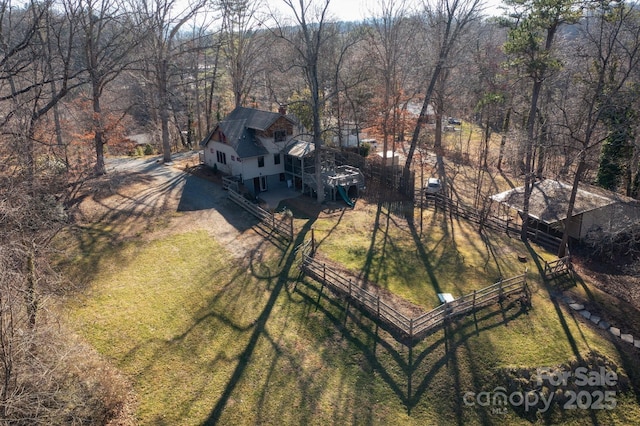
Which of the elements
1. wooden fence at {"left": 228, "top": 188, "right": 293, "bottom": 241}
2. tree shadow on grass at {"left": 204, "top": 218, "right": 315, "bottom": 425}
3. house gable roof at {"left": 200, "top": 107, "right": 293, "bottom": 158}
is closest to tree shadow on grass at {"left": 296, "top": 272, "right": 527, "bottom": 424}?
tree shadow on grass at {"left": 204, "top": 218, "right": 315, "bottom": 425}

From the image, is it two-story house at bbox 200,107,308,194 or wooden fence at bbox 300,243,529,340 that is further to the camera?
two-story house at bbox 200,107,308,194

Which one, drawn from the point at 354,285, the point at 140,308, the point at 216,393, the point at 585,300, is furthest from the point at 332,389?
the point at 585,300

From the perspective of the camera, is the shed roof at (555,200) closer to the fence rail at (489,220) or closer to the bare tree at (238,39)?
the fence rail at (489,220)

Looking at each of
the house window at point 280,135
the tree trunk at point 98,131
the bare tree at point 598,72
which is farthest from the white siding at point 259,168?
the bare tree at point 598,72

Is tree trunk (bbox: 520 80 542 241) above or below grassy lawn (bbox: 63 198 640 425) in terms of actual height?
above

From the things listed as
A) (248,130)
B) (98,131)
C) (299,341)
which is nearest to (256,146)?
(248,130)

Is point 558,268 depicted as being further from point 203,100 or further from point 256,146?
point 203,100

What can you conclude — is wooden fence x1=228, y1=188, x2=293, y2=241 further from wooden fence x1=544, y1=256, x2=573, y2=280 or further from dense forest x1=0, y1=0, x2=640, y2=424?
wooden fence x1=544, y1=256, x2=573, y2=280
